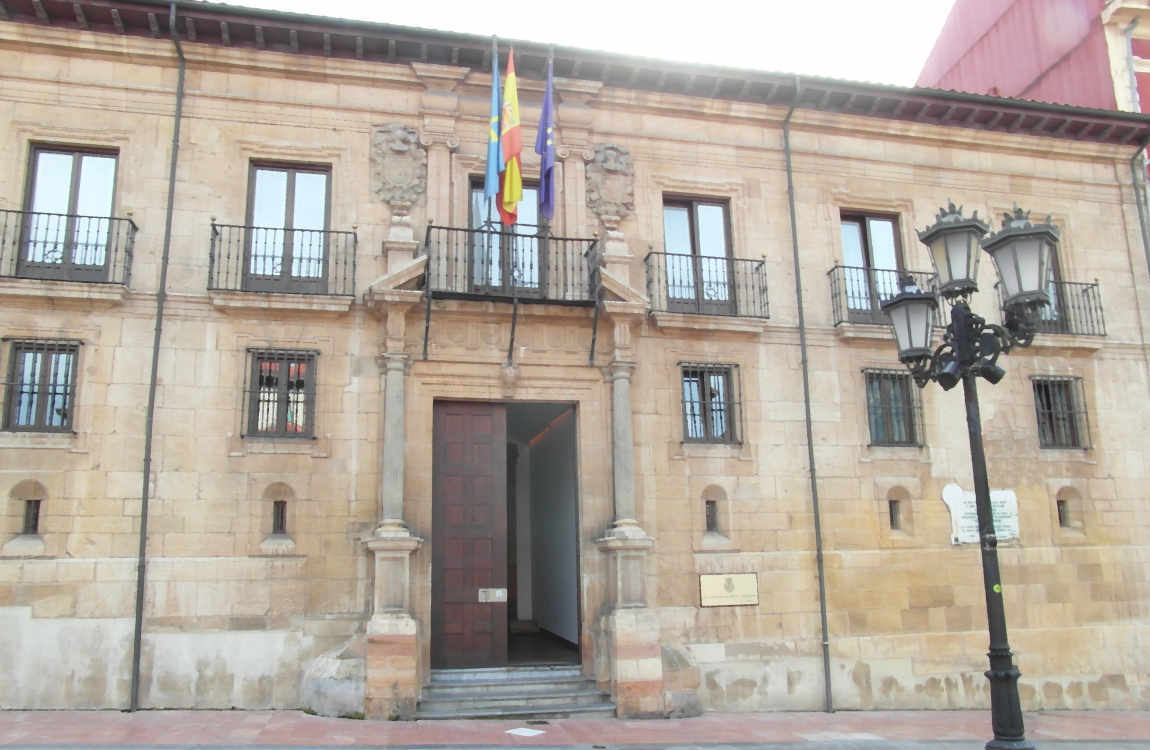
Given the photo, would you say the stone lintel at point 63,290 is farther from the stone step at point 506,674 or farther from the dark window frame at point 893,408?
the dark window frame at point 893,408

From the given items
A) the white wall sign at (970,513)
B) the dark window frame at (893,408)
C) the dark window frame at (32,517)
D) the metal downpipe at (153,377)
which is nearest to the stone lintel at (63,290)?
the metal downpipe at (153,377)

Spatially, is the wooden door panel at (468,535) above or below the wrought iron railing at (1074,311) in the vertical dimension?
below

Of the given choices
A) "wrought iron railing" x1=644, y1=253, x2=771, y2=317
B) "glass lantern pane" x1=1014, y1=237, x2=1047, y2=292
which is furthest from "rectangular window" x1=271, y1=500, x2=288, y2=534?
"glass lantern pane" x1=1014, y1=237, x2=1047, y2=292

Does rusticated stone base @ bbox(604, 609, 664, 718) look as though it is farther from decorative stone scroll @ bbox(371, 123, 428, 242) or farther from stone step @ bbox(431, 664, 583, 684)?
decorative stone scroll @ bbox(371, 123, 428, 242)

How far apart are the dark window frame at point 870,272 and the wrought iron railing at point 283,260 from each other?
24.3 ft

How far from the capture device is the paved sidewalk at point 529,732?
8.83 metres

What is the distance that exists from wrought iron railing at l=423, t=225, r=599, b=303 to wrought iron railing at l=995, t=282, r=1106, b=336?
701cm

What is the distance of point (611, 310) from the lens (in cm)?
1184

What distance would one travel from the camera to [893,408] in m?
13.3

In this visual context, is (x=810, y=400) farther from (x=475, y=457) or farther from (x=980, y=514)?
(x=980, y=514)

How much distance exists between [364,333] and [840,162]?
7.87m

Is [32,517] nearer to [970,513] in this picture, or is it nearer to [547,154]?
[547,154]

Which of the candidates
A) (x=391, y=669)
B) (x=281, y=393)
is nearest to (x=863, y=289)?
(x=281, y=393)

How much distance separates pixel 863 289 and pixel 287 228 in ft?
27.8
